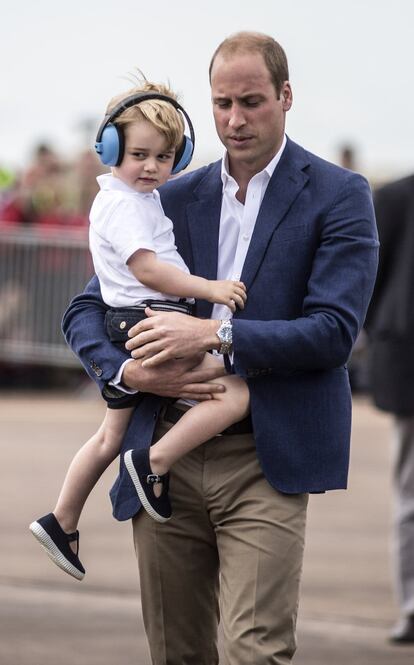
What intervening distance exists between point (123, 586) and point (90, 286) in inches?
139

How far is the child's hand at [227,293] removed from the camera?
4535 millimetres

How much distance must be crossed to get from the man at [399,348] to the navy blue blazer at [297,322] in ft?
8.09

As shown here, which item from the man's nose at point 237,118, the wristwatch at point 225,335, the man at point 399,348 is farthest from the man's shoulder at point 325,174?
the man at point 399,348

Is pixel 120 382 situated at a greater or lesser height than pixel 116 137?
lesser

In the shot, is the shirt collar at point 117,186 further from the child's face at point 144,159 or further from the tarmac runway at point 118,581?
the tarmac runway at point 118,581

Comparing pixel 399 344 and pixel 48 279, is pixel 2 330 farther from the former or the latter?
pixel 399 344

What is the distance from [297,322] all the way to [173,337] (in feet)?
1.13

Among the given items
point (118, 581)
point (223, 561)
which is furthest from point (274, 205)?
point (118, 581)

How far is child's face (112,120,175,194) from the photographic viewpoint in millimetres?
4586

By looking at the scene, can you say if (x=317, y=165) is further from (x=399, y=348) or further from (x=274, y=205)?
(x=399, y=348)

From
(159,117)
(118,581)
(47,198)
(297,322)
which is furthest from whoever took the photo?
(47,198)

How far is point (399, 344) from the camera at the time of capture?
23.8 ft

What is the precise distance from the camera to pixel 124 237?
179 inches

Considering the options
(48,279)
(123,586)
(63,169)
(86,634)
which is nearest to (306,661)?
(86,634)
